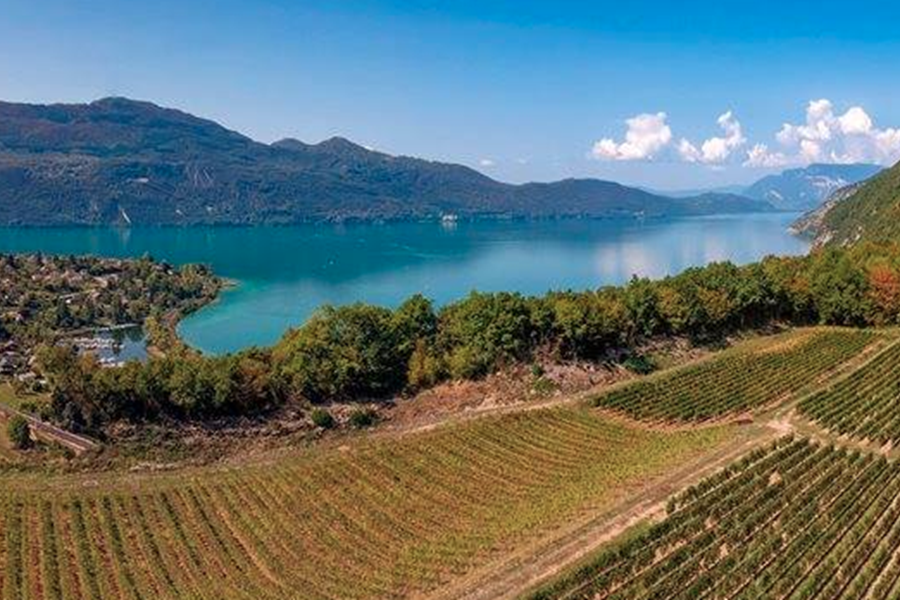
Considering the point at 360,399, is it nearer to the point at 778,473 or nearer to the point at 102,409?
the point at 102,409

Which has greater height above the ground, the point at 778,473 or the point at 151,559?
the point at 778,473

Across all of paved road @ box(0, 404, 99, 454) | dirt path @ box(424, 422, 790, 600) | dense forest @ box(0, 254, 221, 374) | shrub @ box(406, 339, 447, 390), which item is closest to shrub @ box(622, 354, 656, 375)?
shrub @ box(406, 339, 447, 390)

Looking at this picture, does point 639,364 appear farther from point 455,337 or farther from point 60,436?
point 60,436

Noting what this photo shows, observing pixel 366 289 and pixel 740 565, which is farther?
pixel 366 289

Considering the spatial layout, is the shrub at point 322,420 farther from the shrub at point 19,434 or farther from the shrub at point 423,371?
the shrub at point 19,434

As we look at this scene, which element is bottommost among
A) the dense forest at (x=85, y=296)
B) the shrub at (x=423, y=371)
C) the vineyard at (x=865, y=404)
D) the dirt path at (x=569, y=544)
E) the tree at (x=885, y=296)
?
the dense forest at (x=85, y=296)

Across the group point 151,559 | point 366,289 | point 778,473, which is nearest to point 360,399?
point 151,559

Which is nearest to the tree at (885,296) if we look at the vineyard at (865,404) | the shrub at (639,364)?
the vineyard at (865,404)
